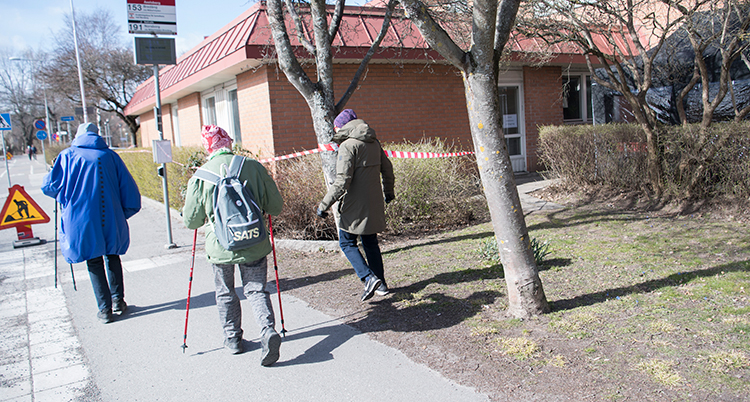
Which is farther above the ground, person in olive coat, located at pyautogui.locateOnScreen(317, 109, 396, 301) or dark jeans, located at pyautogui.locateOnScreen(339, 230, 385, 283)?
person in olive coat, located at pyautogui.locateOnScreen(317, 109, 396, 301)

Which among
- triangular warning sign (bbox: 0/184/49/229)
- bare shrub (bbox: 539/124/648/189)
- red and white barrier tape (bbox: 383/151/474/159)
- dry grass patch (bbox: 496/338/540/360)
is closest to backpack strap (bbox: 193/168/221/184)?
dry grass patch (bbox: 496/338/540/360)

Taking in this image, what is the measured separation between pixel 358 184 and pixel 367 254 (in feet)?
2.35

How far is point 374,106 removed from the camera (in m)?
11.1

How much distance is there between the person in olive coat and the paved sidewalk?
A: 2.30 ft

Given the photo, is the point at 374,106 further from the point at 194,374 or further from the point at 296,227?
the point at 194,374

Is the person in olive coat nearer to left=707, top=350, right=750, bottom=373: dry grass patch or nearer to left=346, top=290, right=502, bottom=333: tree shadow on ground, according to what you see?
left=346, top=290, right=502, bottom=333: tree shadow on ground

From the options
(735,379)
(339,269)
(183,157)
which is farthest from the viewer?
(183,157)

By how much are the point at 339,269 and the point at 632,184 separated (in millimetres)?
5412

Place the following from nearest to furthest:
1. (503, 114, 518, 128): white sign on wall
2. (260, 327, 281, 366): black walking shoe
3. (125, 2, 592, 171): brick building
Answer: (260, 327, 281, 366): black walking shoe → (125, 2, 592, 171): brick building → (503, 114, 518, 128): white sign on wall

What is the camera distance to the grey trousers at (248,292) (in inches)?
147

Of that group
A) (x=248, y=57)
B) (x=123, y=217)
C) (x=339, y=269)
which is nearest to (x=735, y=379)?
(x=339, y=269)

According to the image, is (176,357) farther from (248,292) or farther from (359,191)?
(359,191)

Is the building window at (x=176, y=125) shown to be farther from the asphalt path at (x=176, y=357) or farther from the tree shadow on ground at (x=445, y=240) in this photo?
the tree shadow on ground at (x=445, y=240)

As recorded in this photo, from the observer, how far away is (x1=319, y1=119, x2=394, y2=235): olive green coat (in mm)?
4551
